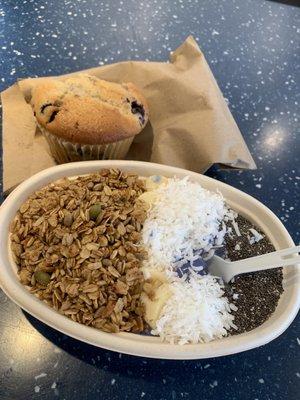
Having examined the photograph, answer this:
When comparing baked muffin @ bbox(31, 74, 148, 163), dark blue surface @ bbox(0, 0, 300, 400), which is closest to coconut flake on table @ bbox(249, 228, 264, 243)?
dark blue surface @ bbox(0, 0, 300, 400)

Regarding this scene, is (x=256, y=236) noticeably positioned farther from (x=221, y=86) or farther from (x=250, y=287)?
(x=221, y=86)

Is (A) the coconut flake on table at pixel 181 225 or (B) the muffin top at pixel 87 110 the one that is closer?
(A) the coconut flake on table at pixel 181 225

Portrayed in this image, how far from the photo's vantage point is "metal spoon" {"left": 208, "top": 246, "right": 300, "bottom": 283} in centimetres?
63

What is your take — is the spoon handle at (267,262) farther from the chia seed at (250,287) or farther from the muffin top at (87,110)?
the muffin top at (87,110)

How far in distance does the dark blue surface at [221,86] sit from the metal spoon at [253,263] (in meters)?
0.14

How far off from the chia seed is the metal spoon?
0.03 metres

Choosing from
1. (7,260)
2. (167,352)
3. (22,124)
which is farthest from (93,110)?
(167,352)

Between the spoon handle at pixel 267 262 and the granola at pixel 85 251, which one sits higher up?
the granola at pixel 85 251

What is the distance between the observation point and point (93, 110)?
767 millimetres

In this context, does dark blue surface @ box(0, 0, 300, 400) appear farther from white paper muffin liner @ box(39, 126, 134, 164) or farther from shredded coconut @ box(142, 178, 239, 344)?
white paper muffin liner @ box(39, 126, 134, 164)

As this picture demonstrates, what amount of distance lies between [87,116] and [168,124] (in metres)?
0.19

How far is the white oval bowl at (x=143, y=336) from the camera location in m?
0.58

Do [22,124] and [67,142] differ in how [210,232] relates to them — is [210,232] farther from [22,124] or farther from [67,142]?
[22,124]

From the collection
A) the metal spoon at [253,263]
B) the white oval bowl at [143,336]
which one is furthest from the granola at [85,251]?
the metal spoon at [253,263]
